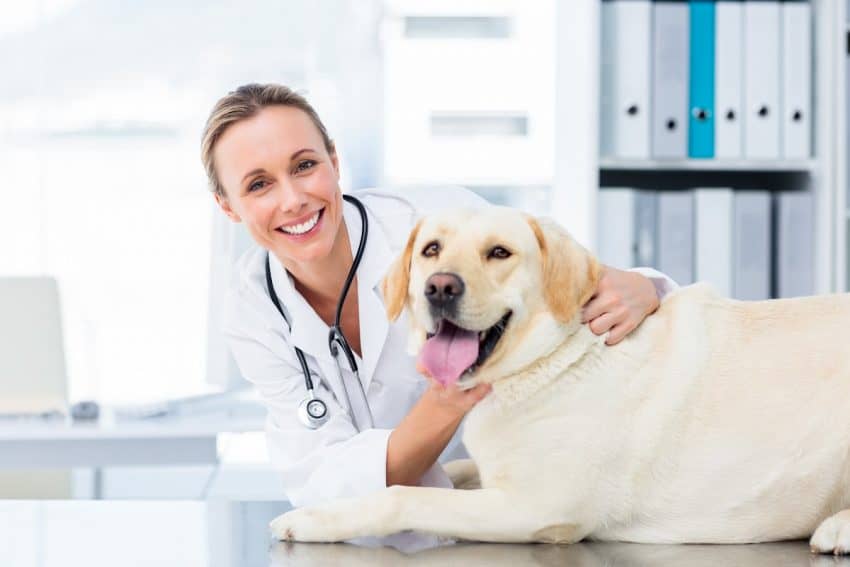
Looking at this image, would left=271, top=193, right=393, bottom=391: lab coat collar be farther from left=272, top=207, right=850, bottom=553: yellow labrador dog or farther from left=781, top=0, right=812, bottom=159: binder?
left=781, top=0, right=812, bottom=159: binder

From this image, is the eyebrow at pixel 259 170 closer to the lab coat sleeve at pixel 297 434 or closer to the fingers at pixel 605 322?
the lab coat sleeve at pixel 297 434

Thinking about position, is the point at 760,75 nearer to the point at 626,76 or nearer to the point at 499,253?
the point at 626,76

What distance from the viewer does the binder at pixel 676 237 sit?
2.87m

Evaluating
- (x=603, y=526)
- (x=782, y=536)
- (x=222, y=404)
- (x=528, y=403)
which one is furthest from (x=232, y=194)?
(x=222, y=404)

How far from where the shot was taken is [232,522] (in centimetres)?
132

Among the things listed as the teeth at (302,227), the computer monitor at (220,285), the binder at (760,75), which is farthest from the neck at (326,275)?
the binder at (760,75)

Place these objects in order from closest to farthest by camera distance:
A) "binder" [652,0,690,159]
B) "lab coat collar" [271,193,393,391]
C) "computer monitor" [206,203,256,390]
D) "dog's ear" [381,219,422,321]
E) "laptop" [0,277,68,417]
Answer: "dog's ear" [381,219,422,321] → "lab coat collar" [271,193,393,391] → "computer monitor" [206,203,256,390] → "laptop" [0,277,68,417] → "binder" [652,0,690,159]

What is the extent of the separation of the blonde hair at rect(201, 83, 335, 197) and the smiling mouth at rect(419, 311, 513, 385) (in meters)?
0.57

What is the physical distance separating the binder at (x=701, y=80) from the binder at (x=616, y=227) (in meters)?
0.24

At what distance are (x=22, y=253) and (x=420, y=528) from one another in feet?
11.9

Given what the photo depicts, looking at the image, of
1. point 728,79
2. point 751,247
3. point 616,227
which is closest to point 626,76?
point 728,79

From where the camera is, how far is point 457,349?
1168mm

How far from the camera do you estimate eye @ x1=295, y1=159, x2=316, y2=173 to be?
61.4 inches

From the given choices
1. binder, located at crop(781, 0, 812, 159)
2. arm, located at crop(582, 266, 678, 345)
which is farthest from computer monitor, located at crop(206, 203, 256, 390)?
binder, located at crop(781, 0, 812, 159)
